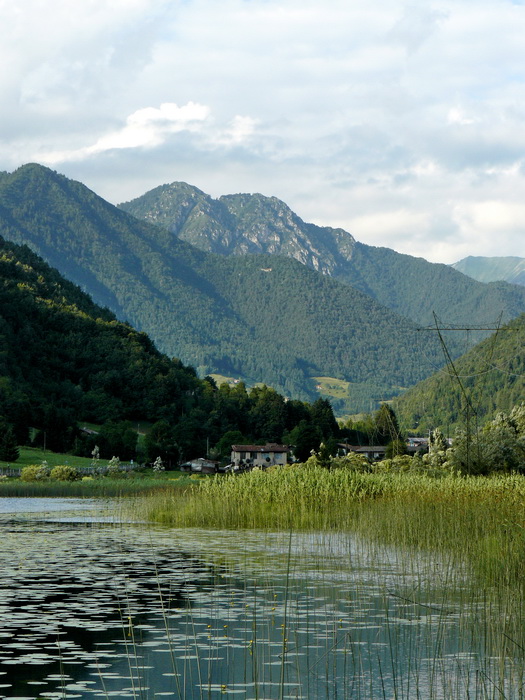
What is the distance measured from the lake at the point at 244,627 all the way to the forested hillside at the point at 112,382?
12234 centimetres

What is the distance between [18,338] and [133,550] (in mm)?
153784

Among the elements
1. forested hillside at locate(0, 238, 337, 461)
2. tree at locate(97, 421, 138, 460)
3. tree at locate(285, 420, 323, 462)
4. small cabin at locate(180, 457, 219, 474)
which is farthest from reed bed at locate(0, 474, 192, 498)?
forested hillside at locate(0, 238, 337, 461)

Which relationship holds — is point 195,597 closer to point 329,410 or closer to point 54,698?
point 54,698

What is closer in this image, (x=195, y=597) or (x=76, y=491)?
(x=195, y=597)

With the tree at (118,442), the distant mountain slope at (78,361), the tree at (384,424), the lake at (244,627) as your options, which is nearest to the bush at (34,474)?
the tree at (384,424)

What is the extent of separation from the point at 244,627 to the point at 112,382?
157737 millimetres

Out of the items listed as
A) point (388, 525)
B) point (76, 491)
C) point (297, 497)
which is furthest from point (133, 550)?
point (76, 491)

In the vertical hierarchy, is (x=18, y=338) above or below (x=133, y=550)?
above

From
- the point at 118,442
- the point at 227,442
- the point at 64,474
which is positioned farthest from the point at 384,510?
the point at 227,442

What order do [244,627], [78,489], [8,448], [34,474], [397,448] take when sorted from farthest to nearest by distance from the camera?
1. [8,448]
2. [34,474]
3. [78,489]
4. [397,448]
5. [244,627]

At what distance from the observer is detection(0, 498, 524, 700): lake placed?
10.6 meters

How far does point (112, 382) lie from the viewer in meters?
169

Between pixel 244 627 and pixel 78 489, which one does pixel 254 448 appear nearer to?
pixel 78 489

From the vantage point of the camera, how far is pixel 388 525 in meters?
22.8
